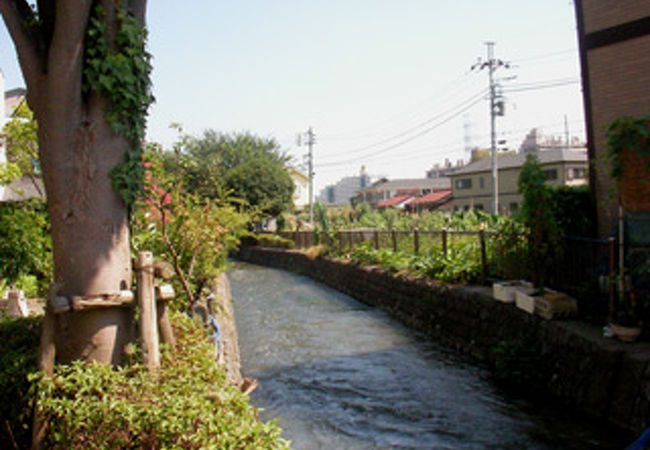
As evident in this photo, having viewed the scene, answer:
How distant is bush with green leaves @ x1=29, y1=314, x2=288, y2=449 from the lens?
10.7 ft

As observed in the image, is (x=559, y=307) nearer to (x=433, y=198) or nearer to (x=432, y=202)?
(x=432, y=202)

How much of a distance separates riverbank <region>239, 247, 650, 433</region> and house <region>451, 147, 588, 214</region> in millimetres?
25262

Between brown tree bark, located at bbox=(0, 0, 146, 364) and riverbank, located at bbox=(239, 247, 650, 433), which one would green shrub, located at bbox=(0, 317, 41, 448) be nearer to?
brown tree bark, located at bbox=(0, 0, 146, 364)

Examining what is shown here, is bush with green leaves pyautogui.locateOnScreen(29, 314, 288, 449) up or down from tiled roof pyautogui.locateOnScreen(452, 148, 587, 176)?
down

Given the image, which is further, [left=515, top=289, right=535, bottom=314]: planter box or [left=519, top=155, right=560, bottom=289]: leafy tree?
[left=515, top=289, right=535, bottom=314]: planter box

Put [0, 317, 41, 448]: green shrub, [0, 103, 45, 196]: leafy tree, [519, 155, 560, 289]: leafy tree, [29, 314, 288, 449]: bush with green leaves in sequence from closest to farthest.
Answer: [29, 314, 288, 449]: bush with green leaves, [0, 317, 41, 448]: green shrub, [519, 155, 560, 289]: leafy tree, [0, 103, 45, 196]: leafy tree

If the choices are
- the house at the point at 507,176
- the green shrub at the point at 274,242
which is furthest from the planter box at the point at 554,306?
the house at the point at 507,176

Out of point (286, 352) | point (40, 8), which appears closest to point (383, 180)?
point (286, 352)

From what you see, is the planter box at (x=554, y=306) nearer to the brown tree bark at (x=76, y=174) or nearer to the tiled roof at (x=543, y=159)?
the brown tree bark at (x=76, y=174)

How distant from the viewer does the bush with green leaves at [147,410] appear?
325 centimetres

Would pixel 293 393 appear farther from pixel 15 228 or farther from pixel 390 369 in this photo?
pixel 15 228

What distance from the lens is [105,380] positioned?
4059 mm

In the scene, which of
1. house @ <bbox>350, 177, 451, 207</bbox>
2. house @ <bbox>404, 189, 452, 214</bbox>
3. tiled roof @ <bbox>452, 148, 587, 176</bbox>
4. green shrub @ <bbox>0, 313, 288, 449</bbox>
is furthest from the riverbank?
house @ <bbox>350, 177, 451, 207</bbox>

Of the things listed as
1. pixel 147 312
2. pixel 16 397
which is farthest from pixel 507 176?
pixel 16 397
